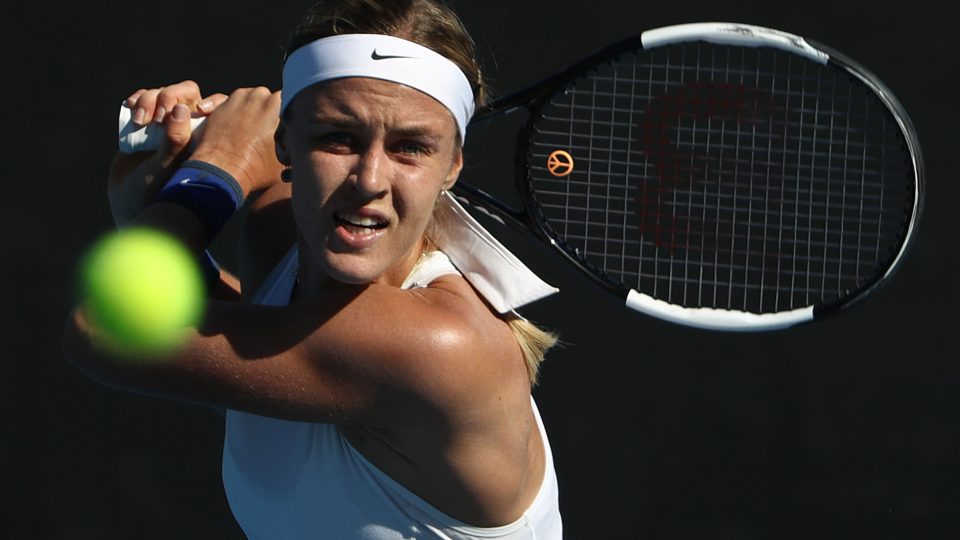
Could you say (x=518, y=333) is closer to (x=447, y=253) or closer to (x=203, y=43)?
(x=447, y=253)

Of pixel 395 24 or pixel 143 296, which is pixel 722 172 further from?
pixel 143 296

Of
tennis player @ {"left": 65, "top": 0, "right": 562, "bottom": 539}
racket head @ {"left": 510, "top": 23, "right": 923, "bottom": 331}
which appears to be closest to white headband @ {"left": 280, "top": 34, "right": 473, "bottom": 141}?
tennis player @ {"left": 65, "top": 0, "right": 562, "bottom": 539}

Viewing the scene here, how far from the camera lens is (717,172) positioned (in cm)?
245

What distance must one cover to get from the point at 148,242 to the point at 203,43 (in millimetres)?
1674

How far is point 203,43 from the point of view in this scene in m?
3.32

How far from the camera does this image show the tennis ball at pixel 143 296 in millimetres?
1633

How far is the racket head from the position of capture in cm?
216

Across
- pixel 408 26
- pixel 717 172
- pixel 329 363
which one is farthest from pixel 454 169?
pixel 717 172

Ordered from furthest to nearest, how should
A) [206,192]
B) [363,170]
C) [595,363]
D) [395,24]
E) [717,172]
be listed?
[595,363]
[717,172]
[206,192]
[395,24]
[363,170]

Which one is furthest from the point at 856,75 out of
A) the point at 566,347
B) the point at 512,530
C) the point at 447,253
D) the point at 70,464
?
the point at 70,464

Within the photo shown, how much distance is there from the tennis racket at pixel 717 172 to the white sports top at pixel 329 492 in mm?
469

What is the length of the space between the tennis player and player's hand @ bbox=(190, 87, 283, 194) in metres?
0.01

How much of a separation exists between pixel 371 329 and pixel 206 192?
0.35 m

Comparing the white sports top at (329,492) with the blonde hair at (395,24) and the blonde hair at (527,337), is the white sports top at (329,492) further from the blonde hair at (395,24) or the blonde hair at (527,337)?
the blonde hair at (395,24)
